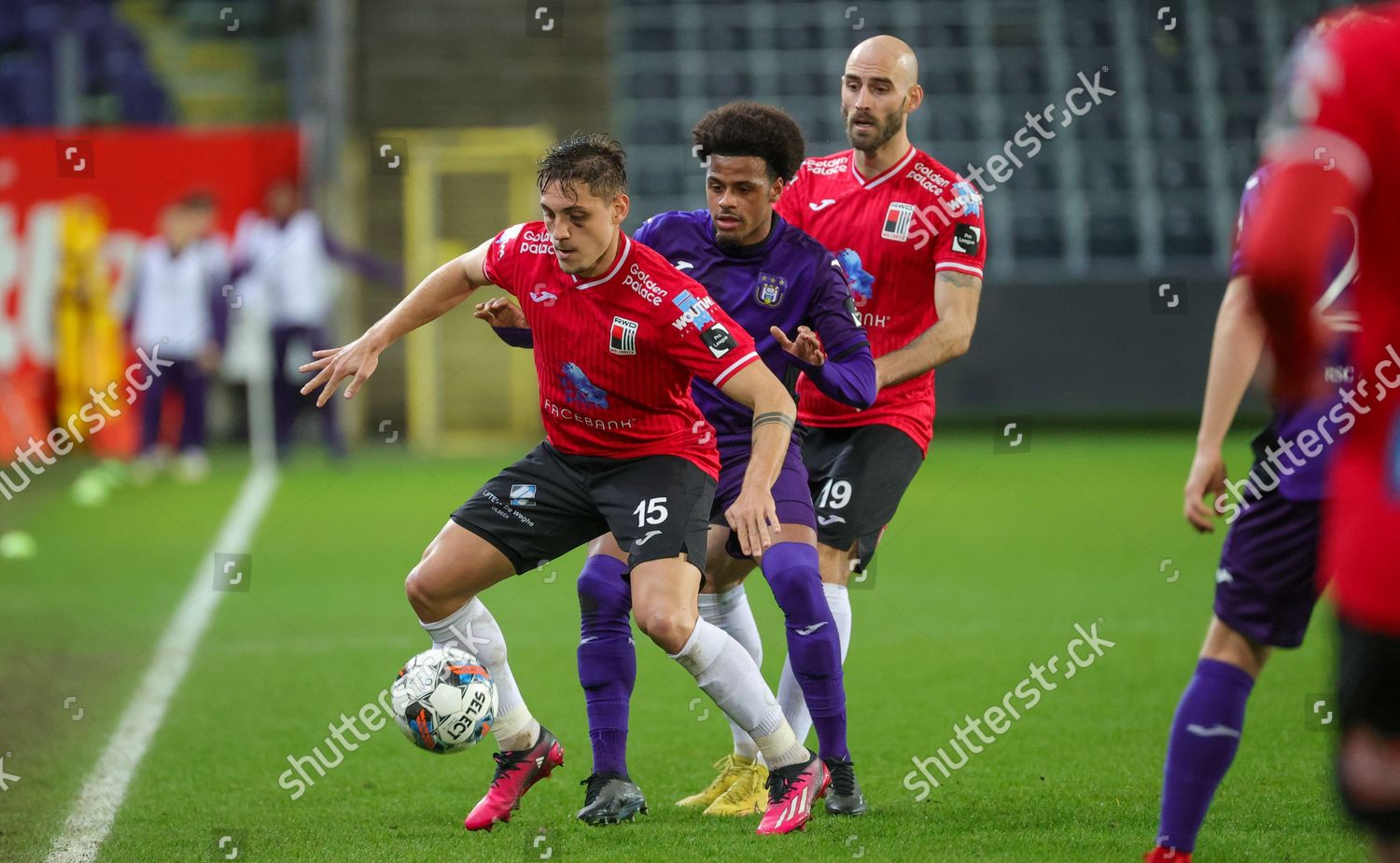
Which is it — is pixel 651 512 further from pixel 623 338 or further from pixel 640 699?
pixel 640 699

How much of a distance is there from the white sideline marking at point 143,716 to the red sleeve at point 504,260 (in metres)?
1.94

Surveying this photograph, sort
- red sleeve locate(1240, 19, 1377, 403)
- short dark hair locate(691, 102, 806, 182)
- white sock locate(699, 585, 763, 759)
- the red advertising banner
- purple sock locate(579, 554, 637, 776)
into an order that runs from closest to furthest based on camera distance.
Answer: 1. red sleeve locate(1240, 19, 1377, 403)
2. purple sock locate(579, 554, 637, 776)
3. short dark hair locate(691, 102, 806, 182)
4. white sock locate(699, 585, 763, 759)
5. the red advertising banner

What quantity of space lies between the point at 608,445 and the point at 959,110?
1700cm

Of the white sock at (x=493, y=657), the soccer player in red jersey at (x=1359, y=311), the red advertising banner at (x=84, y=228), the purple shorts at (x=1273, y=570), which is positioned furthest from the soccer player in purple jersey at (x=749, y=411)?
the red advertising banner at (x=84, y=228)

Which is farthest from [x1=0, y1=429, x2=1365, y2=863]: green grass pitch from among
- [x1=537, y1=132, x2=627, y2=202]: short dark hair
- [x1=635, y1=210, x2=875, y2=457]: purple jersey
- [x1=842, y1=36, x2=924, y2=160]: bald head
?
[x1=842, y1=36, x2=924, y2=160]: bald head

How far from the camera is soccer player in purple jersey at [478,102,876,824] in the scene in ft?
16.1

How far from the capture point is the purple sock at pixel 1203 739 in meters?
3.87

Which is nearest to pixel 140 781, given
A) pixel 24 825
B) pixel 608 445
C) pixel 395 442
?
pixel 24 825

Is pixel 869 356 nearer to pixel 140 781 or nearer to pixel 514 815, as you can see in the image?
pixel 514 815

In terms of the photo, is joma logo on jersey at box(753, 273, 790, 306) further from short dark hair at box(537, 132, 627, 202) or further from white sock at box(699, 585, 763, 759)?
white sock at box(699, 585, 763, 759)

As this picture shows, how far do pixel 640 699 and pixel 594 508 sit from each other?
6.90ft

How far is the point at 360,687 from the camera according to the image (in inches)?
276

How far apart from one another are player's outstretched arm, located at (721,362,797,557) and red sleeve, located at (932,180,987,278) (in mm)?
1109

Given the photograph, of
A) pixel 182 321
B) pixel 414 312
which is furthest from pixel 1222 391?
pixel 182 321
